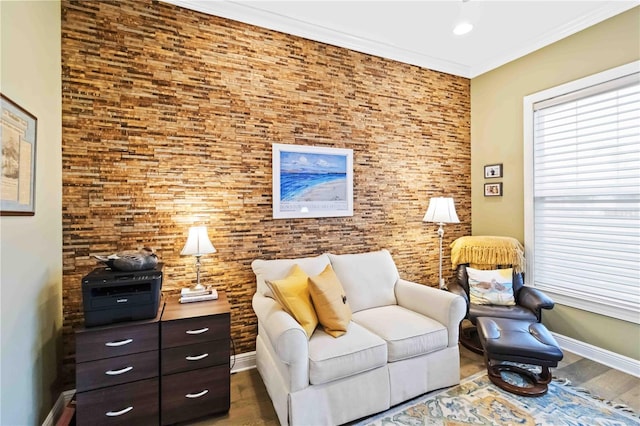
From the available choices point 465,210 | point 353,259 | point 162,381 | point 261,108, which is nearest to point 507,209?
point 465,210

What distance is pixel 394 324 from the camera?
2232 mm

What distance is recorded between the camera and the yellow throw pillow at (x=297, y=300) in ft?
6.67

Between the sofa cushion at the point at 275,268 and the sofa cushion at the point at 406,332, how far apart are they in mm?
529

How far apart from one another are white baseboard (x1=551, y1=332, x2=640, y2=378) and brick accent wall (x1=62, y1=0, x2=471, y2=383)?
5.07 feet

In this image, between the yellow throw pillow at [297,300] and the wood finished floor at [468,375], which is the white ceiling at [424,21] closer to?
the yellow throw pillow at [297,300]

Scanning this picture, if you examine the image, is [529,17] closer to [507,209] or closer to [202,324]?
[507,209]

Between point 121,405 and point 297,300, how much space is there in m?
1.19

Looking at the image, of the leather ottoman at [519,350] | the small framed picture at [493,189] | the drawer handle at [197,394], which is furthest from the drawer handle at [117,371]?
the small framed picture at [493,189]

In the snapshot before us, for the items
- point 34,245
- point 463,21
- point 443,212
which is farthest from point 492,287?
point 34,245

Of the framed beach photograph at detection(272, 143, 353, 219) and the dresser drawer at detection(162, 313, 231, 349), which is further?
the framed beach photograph at detection(272, 143, 353, 219)

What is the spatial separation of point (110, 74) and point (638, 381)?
4.73 metres

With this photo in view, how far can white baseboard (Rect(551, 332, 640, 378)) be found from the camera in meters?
2.48

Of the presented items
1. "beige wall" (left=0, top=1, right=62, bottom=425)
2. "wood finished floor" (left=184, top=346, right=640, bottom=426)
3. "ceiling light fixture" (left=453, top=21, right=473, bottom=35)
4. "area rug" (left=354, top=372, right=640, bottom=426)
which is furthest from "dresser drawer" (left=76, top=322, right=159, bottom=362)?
"ceiling light fixture" (left=453, top=21, right=473, bottom=35)

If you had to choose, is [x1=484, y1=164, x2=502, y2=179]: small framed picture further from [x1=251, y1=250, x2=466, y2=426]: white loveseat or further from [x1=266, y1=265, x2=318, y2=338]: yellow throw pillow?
[x1=266, y1=265, x2=318, y2=338]: yellow throw pillow
